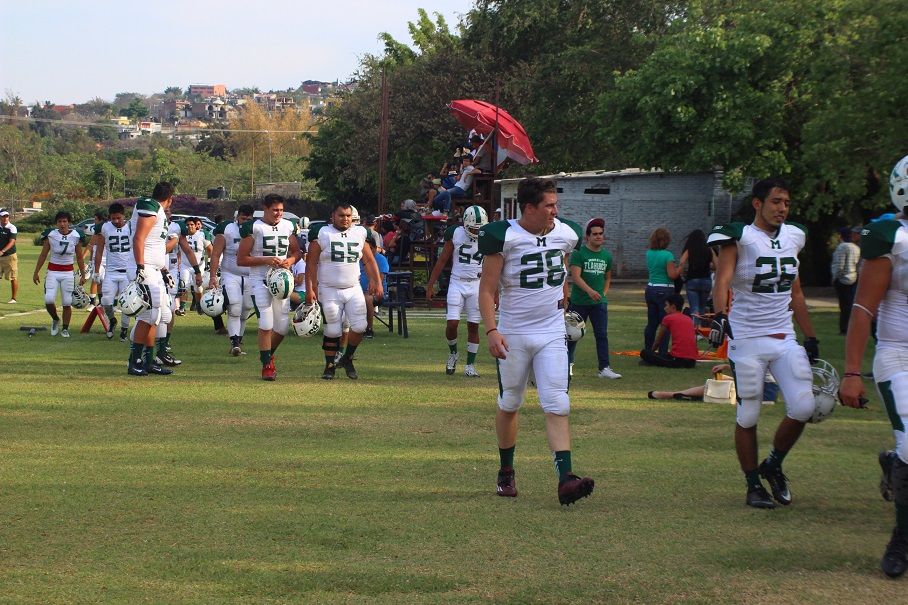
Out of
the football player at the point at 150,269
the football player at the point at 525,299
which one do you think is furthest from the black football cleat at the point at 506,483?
the football player at the point at 150,269

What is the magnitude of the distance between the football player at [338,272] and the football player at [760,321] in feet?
22.1

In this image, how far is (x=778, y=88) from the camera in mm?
33594

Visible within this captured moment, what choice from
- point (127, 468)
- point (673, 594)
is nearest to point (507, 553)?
point (673, 594)

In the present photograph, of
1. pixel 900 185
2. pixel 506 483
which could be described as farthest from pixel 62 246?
pixel 900 185

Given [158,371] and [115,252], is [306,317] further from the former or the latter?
[115,252]

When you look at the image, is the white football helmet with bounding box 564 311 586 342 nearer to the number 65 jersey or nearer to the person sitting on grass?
the person sitting on grass

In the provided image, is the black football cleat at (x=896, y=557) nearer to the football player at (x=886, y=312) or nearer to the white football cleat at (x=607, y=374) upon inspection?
the football player at (x=886, y=312)

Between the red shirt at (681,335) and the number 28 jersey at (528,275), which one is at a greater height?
the number 28 jersey at (528,275)

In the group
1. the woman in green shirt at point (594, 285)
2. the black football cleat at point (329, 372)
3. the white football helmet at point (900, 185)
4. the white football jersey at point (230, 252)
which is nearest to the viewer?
the white football helmet at point (900, 185)

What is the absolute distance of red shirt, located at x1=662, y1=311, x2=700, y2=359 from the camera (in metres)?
17.0

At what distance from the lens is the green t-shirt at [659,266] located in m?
17.8

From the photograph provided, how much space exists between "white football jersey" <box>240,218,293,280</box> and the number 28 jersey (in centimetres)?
695

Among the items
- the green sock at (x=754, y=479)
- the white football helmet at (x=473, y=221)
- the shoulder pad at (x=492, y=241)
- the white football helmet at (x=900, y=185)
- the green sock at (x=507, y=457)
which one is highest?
the white football helmet at (x=900, y=185)

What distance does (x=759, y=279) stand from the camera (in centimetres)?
823
